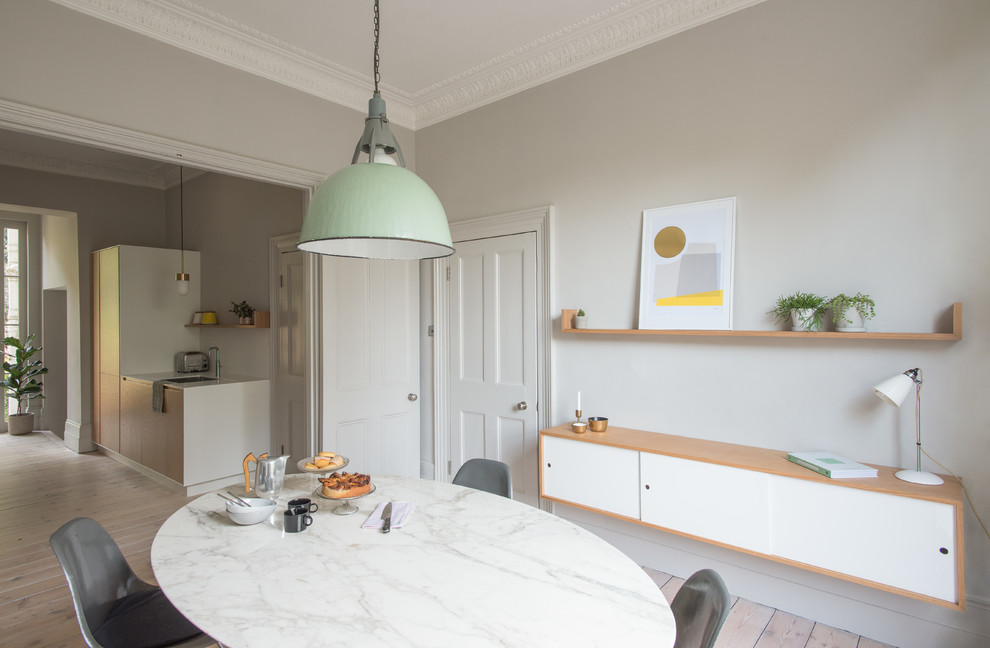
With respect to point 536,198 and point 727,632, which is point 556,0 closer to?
point 536,198

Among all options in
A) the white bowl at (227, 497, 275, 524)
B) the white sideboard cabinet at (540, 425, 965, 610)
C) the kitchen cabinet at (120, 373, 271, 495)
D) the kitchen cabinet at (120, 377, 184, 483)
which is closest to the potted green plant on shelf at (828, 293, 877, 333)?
the white sideboard cabinet at (540, 425, 965, 610)

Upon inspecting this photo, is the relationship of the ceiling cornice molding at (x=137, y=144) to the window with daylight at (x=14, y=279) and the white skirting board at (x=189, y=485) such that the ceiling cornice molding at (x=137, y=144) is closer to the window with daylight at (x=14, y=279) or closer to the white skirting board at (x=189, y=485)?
the white skirting board at (x=189, y=485)

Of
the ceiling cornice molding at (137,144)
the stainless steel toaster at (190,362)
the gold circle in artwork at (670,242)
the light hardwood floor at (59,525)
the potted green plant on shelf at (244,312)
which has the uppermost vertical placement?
the ceiling cornice molding at (137,144)

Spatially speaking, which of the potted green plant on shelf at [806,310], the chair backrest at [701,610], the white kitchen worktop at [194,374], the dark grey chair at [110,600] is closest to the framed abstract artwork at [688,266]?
the potted green plant on shelf at [806,310]

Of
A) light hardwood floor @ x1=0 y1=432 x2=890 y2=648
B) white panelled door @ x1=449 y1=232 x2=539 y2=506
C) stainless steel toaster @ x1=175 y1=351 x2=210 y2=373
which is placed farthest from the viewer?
stainless steel toaster @ x1=175 y1=351 x2=210 y2=373

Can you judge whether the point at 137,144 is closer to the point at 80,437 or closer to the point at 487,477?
the point at 487,477

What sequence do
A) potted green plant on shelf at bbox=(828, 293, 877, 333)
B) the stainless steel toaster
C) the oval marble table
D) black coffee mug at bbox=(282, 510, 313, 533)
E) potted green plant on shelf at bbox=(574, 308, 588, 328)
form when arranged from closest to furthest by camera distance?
1. the oval marble table
2. black coffee mug at bbox=(282, 510, 313, 533)
3. potted green plant on shelf at bbox=(828, 293, 877, 333)
4. potted green plant on shelf at bbox=(574, 308, 588, 328)
5. the stainless steel toaster

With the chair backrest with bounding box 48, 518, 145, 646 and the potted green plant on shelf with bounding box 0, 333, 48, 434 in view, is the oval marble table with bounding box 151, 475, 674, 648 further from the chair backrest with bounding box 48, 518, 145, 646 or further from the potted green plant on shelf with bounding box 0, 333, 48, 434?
the potted green plant on shelf with bounding box 0, 333, 48, 434

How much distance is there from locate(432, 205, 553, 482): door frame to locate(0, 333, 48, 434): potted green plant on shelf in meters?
5.49

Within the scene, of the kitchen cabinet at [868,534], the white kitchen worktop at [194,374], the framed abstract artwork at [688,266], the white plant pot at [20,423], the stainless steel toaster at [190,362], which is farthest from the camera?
the white plant pot at [20,423]

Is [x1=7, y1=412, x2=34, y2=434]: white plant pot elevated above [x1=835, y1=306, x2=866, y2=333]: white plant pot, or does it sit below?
below

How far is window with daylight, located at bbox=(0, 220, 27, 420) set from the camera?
6453mm

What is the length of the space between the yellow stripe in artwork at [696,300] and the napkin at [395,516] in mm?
1711

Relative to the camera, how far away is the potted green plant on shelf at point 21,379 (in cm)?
611
